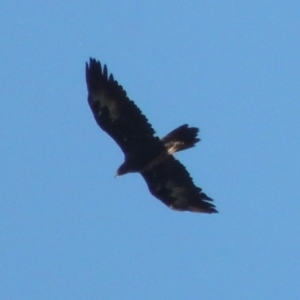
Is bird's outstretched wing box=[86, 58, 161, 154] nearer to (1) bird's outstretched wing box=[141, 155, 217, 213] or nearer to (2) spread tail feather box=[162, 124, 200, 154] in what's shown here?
(2) spread tail feather box=[162, 124, 200, 154]

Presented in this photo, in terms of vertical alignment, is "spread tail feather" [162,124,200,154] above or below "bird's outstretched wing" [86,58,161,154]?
below

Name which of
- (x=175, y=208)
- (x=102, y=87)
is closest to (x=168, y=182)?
(x=175, y=208)

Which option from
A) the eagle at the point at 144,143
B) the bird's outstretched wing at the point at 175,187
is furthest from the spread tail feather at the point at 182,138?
the bird's outstretched wing at the point at 175,187

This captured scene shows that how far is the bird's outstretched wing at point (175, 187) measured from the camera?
2194 cm

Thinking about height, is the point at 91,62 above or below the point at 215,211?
above

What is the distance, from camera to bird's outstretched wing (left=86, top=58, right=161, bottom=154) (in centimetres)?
2105

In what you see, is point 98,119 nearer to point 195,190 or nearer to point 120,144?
point 120,144

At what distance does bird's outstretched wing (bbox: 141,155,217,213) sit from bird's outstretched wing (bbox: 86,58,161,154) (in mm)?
677

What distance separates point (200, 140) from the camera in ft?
68.8

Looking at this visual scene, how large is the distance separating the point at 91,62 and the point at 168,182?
7.88 feet

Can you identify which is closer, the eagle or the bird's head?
the eagle

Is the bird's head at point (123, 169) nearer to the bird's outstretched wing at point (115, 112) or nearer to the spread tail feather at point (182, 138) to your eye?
the bird's outstretched wing at point (115, 112)

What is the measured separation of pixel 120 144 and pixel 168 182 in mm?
1037

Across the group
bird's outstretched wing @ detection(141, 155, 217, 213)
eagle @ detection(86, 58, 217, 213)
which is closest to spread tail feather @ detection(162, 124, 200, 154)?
eagle @ detection(86, 58, 217, 213)
